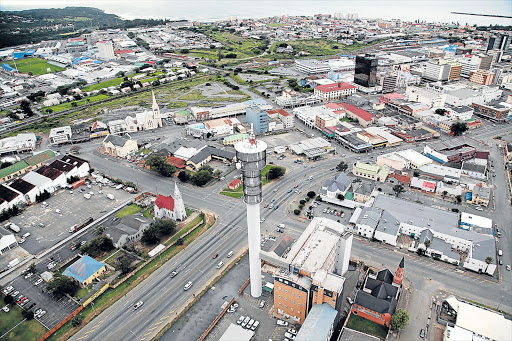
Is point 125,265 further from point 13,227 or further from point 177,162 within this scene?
point 177,162

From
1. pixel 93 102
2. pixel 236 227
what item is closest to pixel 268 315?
pixel 236 227

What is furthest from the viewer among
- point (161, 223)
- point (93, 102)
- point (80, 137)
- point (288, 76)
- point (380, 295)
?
point (288, 76)

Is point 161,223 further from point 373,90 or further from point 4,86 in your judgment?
point 4,86

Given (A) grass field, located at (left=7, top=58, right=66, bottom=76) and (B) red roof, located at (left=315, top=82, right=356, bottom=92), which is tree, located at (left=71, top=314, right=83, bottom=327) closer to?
(B) red roof, located at (left=315, top=82, right=356, bottom=92)

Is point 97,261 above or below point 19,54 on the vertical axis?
below

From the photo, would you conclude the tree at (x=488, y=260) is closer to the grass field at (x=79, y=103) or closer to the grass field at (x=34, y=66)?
the grass field at (x=79, y=103)

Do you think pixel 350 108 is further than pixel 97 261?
Yes
